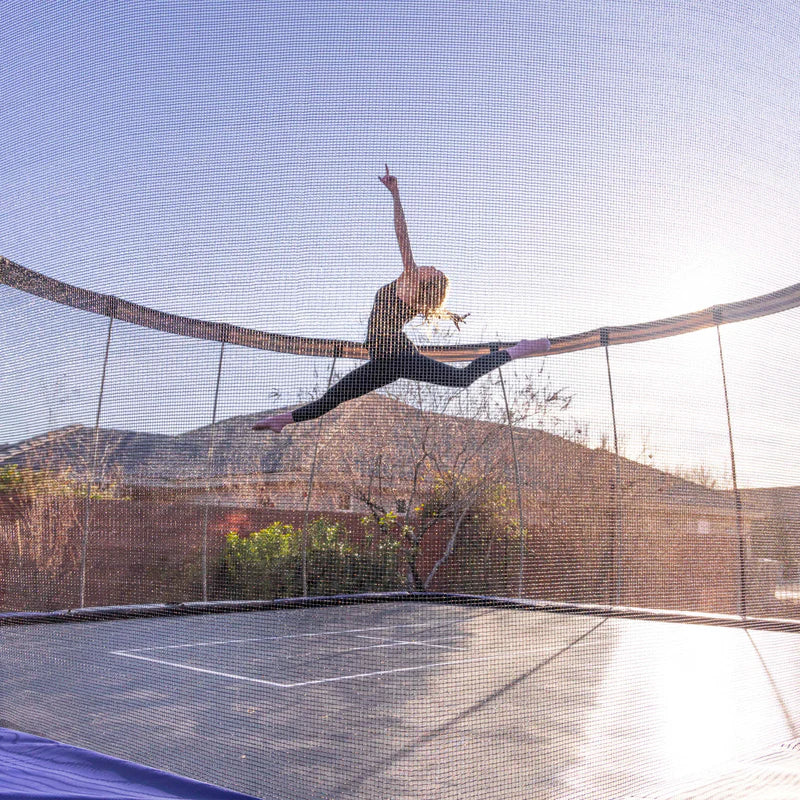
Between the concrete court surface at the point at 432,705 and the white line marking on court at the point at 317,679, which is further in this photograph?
the white line marking on court at the point at 317,679

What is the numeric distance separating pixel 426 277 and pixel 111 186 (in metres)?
0.94

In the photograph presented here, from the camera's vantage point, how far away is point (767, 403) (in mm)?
2338

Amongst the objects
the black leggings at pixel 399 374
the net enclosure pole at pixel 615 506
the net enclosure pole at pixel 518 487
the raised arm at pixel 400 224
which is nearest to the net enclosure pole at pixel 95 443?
the black leggings at pixel 399 374

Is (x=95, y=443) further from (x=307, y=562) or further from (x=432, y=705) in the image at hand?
(x=307, y=562)

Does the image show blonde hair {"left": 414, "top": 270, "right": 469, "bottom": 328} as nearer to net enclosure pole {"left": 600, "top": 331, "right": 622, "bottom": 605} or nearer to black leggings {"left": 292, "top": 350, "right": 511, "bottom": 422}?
black leggings {"left": 292, "top": 350, "right": 511, "bottom": 422}

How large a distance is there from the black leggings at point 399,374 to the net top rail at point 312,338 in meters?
0.04

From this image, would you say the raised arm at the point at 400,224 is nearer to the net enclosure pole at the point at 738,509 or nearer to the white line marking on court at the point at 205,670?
the net enclosure pole at the point at 738,509

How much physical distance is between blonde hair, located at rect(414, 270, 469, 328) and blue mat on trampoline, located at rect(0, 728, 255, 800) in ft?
3.40

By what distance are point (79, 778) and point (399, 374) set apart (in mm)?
1032

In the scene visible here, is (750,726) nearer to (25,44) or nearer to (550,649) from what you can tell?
(550,649)

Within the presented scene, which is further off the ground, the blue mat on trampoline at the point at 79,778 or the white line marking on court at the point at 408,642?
the white line marking on court at the point at 408,642

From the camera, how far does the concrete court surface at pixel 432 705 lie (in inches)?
65.7

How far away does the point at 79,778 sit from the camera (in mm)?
1453

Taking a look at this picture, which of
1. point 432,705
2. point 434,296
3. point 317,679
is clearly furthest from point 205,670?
point 434,296
